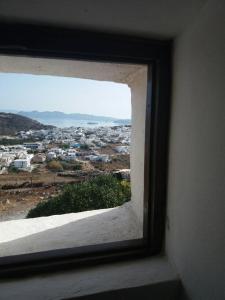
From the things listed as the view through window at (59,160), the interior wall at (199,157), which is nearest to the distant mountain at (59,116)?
the view through window at (59,160)

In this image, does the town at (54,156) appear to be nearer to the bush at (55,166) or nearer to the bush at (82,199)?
the bush at (55,166)

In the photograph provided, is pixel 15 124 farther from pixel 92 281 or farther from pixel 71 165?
pixel 92 281

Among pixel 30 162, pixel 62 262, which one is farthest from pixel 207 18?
pixel 30 162

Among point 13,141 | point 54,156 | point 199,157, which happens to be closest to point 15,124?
point 13,141

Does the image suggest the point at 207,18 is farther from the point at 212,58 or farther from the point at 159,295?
the point at 159,295

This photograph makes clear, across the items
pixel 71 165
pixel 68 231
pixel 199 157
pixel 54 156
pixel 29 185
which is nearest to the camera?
pixel 199 157

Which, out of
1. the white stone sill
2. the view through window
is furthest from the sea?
the white stone sill
